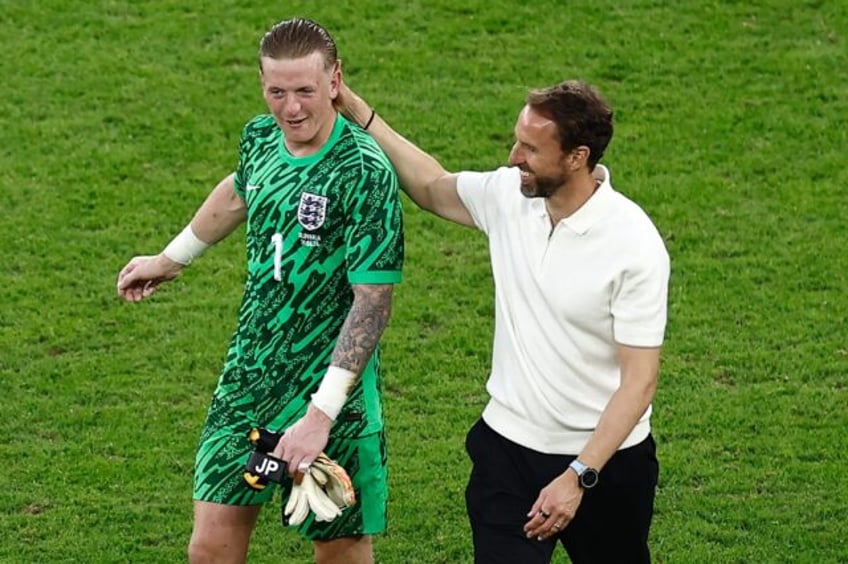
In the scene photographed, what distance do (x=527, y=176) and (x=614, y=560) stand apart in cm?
139

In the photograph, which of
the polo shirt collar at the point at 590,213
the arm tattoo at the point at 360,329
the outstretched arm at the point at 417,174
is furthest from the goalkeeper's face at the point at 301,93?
the polo shirt collar at the point at 590,213

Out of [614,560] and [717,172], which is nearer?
[614,560]

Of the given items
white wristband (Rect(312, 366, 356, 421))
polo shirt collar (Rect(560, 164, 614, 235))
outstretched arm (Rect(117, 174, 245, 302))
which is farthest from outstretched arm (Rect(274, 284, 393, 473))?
outstretched arm (Rect(117, 174, 245, 302))

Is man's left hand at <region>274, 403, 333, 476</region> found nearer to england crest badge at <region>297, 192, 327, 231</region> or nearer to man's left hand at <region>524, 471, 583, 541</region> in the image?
england crest badge at <region>297, 192, 327, 231</region>

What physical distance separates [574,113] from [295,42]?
0.98 meters

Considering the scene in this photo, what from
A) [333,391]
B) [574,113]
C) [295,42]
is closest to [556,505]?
[333,391]

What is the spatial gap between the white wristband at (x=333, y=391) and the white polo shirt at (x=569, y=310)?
0.52 meters

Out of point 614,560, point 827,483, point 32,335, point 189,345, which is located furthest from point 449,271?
point 614,560

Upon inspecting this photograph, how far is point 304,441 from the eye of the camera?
6543 mm

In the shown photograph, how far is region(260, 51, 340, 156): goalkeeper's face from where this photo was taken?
661cm

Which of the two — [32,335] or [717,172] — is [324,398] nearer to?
[32,335]

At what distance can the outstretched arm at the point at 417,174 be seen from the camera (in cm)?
704

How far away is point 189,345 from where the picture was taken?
10.6m

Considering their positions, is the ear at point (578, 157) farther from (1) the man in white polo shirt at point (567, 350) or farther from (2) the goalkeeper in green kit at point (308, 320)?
(2) the goalkeeper in green kit at point (308, 320)
